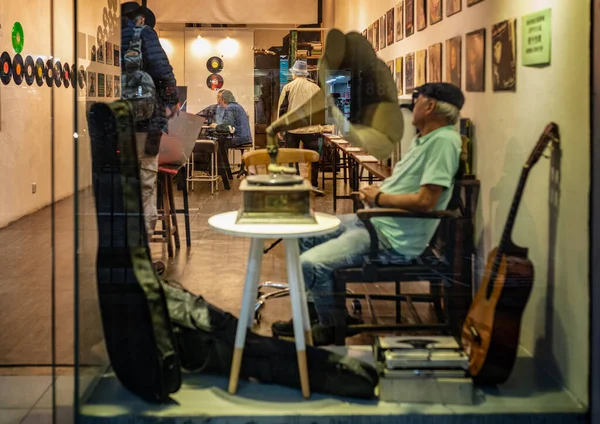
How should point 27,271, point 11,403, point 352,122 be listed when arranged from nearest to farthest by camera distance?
point 352,122 → point 11,403 → point 27,271

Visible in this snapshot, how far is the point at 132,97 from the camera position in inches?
104

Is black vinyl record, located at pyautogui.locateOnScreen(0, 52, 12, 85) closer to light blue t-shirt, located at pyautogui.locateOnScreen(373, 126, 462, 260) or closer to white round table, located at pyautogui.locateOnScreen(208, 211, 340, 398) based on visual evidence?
white round table, located at pyautogui.locateOnScreen(208, 211, 340, 398)

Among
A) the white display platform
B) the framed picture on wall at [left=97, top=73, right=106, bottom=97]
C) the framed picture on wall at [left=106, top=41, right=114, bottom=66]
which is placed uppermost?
the framed picture on wall at [left=106, top=41, right=114, bottom=66]

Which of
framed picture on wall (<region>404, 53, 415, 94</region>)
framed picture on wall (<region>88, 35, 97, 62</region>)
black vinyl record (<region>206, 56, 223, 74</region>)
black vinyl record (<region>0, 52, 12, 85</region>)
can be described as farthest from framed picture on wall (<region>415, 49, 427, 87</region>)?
black vinyl record (<region>0, 52, 12, 85</region>)

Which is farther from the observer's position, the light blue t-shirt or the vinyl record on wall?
the vinyl record on wall

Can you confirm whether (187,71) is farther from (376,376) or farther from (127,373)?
(376,376)

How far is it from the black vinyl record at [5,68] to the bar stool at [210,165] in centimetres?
381

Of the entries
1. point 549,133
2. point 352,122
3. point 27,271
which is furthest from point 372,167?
point 27,271

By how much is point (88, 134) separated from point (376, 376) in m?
1.21

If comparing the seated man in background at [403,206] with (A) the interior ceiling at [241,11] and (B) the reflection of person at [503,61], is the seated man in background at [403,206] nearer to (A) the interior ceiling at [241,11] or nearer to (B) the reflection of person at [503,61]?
(B) the reflection of person at [503,61]

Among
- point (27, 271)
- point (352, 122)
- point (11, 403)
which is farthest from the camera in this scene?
point (27, 271)

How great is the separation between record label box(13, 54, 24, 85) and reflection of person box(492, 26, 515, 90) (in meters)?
4.54

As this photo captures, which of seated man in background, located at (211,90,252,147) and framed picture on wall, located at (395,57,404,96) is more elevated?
framed picture on wall, located at (395,57,404,96)

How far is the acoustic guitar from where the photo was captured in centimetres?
260
